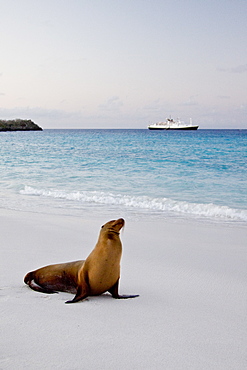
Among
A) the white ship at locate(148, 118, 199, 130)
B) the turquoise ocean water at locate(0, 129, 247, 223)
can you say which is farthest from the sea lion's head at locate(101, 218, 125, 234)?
the white ship at locate(148, 118, 199, 130)

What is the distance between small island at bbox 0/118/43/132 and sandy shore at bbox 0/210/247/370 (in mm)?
132336

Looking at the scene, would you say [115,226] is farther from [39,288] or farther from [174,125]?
[174,125]

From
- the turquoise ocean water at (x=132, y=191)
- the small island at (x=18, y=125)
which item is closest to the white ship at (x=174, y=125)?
the small island at (x=18, y=125)

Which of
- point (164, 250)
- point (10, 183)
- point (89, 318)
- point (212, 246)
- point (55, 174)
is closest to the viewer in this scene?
point (89, 318)

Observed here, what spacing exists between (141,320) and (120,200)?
327 inches

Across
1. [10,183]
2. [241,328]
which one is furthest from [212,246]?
[10,183]

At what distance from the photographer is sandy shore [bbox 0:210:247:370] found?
237 cm

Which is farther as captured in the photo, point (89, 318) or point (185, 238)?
point (185, 238)

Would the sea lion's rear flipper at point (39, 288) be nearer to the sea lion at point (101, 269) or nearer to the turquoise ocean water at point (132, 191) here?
the sea lion at point (101, 269)

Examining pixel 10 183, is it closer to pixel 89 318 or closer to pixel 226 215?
pixel 226 215

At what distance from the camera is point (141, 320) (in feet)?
9.70

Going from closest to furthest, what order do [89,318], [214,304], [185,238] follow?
[89,318] < [214,304] < [185,238]

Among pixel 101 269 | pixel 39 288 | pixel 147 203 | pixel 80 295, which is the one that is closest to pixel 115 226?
pixel 101 269

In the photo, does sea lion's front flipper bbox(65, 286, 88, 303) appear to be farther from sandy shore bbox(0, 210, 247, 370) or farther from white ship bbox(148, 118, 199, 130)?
white ship bbox(148, 118, 199, 130)
